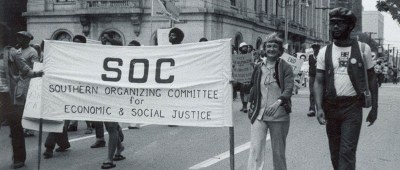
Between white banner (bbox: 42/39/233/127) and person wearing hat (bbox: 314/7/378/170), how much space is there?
43.5 inches

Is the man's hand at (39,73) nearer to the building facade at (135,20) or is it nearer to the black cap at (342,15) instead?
the black cap at (342,15)

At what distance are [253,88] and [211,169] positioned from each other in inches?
67.7

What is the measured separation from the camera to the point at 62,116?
659 centimetres

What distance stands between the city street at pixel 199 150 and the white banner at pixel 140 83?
1171mm

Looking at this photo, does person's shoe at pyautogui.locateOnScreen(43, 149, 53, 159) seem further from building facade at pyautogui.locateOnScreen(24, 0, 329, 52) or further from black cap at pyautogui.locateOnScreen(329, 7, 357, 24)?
building facade at pyautogui.locateOnScreen(24, 0, 329, 52)

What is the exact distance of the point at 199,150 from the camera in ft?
28.3

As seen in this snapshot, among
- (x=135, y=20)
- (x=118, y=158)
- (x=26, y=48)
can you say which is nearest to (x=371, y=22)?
(x=135, y=20)

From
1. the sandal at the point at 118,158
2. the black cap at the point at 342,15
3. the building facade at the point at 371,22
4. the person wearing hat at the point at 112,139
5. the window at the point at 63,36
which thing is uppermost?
the building facade at the point at 371,22

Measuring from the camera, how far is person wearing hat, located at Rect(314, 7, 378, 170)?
523cm

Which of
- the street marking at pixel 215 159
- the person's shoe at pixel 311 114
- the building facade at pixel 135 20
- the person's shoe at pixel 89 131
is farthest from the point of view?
the building facade at pixel 135 20

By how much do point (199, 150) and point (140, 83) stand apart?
2542mm

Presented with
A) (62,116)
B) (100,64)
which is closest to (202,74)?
(100,64)

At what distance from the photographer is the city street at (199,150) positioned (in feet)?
24.7

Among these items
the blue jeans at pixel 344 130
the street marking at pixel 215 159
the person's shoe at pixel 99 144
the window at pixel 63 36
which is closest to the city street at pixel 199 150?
the street marking at pixel 215 159
